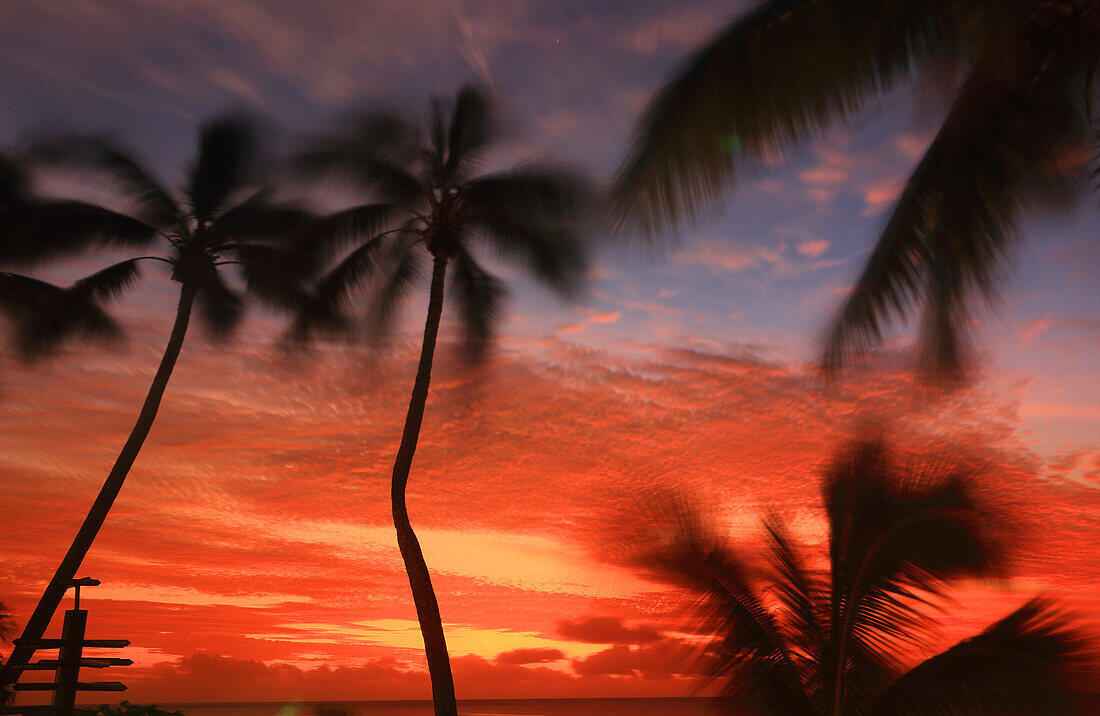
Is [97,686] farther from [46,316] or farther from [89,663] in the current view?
[46,316]

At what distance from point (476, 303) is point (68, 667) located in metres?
10.5

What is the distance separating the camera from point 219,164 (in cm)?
2053

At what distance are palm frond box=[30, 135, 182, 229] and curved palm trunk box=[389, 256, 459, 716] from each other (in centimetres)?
690

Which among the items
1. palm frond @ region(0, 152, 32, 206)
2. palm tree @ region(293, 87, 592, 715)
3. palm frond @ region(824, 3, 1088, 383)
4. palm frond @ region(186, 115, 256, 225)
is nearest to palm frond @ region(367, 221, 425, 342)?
palm tree @ region(293, 87, 592, 715)

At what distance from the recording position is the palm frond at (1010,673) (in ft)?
27.8

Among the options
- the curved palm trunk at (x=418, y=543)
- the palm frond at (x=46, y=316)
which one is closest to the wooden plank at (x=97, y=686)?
the curved palm trunk at (x=418, y=543)

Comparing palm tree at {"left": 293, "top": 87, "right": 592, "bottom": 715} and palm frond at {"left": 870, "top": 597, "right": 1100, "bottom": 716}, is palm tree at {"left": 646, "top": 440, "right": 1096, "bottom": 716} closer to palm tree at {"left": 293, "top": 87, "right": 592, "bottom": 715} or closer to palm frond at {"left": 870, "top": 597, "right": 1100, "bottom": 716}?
palm frond at {"left": 870, "top": 597, "right": 1100, "bottom": 716}

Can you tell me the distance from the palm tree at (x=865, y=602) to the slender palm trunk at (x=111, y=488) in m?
12.1

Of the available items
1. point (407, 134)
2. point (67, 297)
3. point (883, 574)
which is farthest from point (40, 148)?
point (883, 574)

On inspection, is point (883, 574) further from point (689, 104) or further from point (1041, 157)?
point (689, 104)

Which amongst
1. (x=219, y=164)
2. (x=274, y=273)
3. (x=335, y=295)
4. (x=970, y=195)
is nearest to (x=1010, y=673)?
(x=970, y=195)

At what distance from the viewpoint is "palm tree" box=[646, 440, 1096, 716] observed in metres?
9.23

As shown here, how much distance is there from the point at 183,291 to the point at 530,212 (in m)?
8.47

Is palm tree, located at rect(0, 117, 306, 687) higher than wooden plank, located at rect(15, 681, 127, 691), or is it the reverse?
palm tree, located at rect(0, 117, 306, 687)
